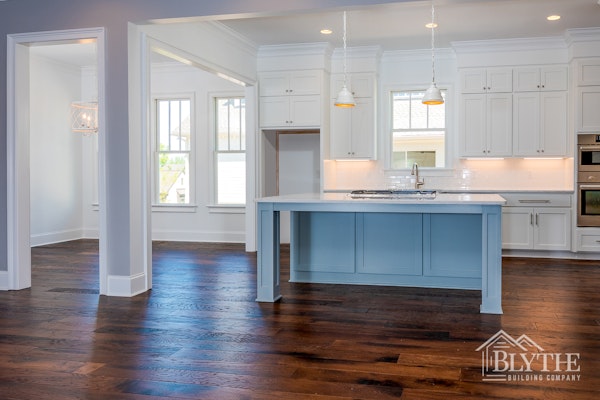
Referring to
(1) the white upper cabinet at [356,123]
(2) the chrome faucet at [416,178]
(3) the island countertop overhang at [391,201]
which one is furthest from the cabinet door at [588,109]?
(3) the island countertop overhang at [391,201]

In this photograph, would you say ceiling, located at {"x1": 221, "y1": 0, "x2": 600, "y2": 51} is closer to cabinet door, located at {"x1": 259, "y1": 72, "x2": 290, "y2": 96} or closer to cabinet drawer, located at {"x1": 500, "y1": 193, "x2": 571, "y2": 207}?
cabinet door, located at {"x1": 259, "y1": 72, "x2": 290, "y2": 96}

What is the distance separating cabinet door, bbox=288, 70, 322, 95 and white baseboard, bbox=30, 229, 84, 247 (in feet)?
13.8

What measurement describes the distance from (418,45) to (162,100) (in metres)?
4.01

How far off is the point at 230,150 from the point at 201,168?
53cm

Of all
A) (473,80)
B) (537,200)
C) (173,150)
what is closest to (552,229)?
(537,200)

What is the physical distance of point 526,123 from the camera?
26.1ft

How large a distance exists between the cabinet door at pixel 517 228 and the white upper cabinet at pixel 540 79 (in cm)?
156

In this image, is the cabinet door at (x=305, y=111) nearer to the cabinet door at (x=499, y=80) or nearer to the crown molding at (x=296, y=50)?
the crown molding at (x=296, y=50)

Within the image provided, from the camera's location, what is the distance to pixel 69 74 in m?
9.65

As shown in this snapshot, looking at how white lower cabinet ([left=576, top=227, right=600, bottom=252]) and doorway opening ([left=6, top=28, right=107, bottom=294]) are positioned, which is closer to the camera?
white lower cabinet ([left=576, top=227, right=600, bottom=252])

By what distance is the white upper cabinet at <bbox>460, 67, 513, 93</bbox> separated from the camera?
7980mm

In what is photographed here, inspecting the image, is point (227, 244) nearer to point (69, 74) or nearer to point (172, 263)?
point (172, 263)

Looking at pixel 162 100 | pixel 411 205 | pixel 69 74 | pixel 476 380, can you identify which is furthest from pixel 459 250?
pixel 69 74

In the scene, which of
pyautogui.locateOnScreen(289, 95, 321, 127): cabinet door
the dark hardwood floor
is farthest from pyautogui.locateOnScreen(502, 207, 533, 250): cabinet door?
pyautogui.locateOnScreen(289, 95, 321, 127): cabinet door
